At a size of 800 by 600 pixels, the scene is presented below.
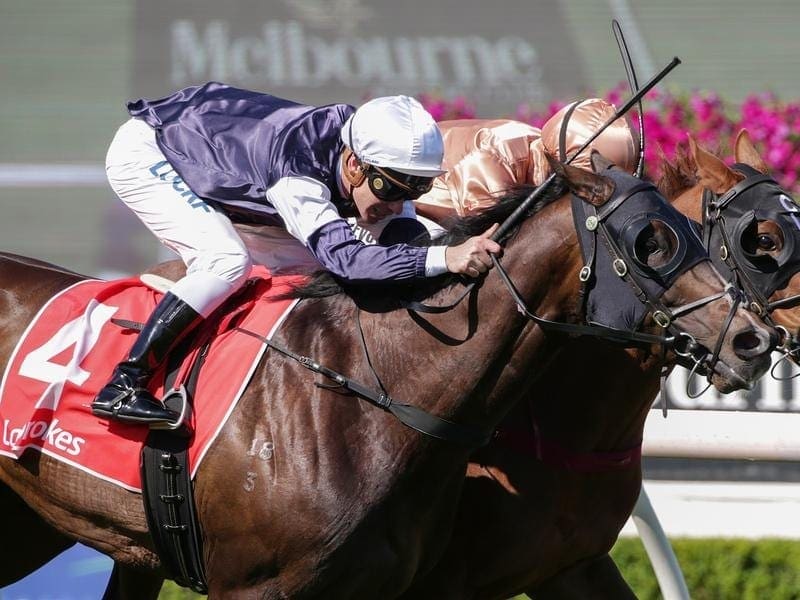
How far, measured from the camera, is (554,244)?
3012 mm

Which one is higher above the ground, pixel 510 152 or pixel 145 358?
pixel 510 152

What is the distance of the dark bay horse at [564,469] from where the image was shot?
352cm

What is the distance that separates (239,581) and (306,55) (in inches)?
465

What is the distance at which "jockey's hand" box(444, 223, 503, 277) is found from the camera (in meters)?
3.02

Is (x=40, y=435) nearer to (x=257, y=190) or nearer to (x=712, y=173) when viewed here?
(x=257, y=190)

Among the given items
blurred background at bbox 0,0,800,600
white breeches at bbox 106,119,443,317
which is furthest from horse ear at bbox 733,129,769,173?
blurred background at bbox 0,0,800,600

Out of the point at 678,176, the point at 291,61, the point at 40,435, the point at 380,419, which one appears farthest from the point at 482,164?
the point at 291,61

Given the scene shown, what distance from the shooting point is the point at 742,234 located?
356 centimetres

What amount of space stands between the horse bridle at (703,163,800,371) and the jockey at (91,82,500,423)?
0.84m

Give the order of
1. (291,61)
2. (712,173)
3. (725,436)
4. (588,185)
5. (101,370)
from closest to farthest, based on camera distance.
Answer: (588,185)
(101,370)
(712,173)
(725,436)
(291,61)

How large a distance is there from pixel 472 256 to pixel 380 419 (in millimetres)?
472

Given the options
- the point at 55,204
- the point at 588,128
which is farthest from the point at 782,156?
the point at 55,204

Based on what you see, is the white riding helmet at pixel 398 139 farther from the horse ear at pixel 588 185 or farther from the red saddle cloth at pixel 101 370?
the red saddle cloth at pixel 101 370

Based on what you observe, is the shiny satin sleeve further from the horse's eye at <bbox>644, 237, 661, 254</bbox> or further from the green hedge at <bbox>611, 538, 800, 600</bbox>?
the green hedge at <bbox>611, 538, 800, 600</bbox>
